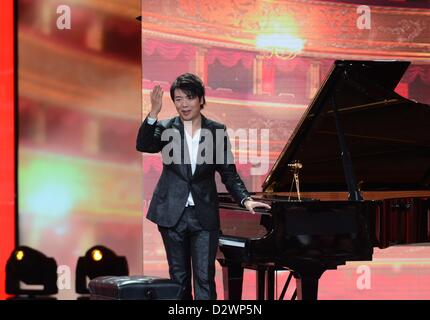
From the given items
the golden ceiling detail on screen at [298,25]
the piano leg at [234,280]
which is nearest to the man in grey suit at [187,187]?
the piano leg at [234,280]

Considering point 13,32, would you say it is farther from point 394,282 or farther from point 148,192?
point 394,282

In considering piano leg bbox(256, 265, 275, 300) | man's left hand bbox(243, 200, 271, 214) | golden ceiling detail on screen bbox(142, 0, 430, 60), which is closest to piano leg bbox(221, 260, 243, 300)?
piano leg bbox(256, 265, 275, 300)

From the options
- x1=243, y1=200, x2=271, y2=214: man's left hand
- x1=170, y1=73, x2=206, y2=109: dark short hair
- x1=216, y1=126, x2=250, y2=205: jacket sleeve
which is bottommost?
x1=243, y1=200, x2=271, y2=214: man's left hand

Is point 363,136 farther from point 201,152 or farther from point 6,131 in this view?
point 6,131

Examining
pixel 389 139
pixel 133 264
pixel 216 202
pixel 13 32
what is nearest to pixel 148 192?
pixel 133 264

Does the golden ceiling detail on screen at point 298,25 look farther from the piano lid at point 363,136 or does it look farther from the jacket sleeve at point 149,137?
the jacket sleeve at point 149,137

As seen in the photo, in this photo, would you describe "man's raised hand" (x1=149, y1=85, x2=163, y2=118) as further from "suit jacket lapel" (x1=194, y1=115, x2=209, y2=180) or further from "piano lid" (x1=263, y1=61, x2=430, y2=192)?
"piano lid" (x1=263, y1=61, x2=430, y2=192)

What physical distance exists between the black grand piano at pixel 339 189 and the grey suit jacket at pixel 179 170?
429 millimetres

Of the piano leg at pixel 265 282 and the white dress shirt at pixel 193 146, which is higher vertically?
the white dress shirt at pixel 193 146

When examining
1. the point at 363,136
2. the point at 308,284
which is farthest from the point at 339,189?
the point at 308,284

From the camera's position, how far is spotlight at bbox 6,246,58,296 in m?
6.39

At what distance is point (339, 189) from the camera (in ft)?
18.4

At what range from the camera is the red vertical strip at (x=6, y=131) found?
7.09 meters

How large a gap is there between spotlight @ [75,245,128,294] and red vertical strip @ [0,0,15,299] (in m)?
1.00
